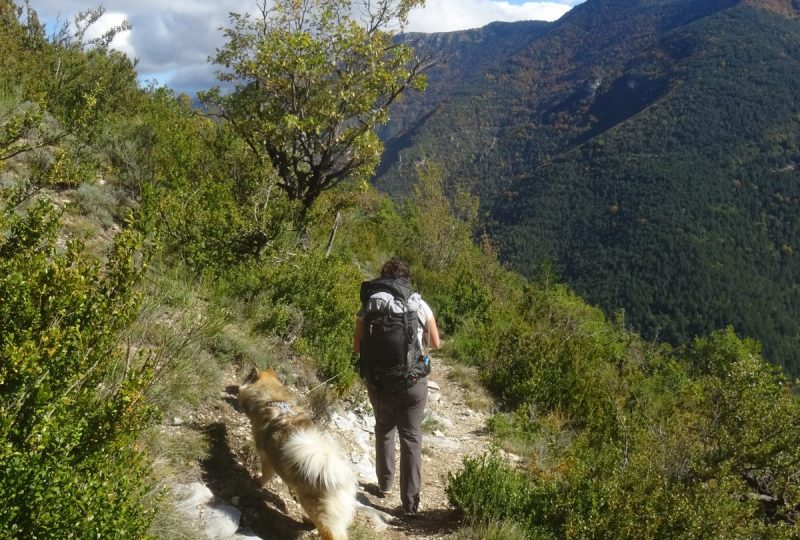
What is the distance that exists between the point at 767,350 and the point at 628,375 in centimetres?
9350

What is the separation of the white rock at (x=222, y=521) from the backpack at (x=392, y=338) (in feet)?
4.29

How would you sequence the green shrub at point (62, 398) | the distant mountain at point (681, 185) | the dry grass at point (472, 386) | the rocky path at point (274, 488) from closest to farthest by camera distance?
the green shrub at point (62, 398)
the rocky path at point (274, 488)
the dry grass at point (472, 386)
the distant mountain at point (681, 185)

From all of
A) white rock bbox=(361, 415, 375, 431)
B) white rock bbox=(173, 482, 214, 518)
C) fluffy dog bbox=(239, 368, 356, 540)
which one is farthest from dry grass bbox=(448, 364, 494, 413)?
white rock bbox=(173, 482, 214, 518)

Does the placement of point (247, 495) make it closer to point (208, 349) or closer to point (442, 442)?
point (208, 349)

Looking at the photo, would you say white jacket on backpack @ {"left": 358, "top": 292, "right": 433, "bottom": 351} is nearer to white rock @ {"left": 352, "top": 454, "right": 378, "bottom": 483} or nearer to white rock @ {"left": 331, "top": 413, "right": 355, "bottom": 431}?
white rock @ {"left": 352, "top": 454, "right": 378, "bottom": 483}

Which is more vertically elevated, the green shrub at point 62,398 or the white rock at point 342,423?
the green shrub at point 62,398

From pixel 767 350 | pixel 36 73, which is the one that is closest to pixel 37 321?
pixel 36 73

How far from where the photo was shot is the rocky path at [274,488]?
320 centimetres

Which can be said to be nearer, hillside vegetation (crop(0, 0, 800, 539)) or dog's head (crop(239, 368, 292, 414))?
hillside vegetation (crop(0, 0, 800, 539))

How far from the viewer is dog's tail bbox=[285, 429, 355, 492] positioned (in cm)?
302

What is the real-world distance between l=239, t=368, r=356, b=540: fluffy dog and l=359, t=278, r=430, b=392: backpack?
69cm

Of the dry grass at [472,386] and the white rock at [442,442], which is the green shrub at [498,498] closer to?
the white rock at [442,442]

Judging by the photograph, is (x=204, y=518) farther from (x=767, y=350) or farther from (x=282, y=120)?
(x=767, y=350)

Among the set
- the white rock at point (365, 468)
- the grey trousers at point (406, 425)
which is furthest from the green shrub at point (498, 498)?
the white rock at point (365, 468)
